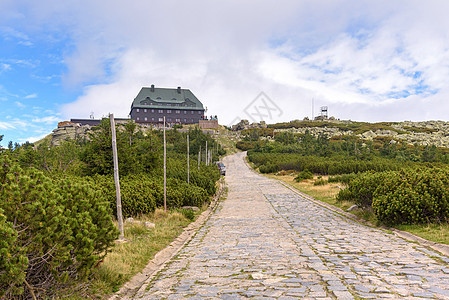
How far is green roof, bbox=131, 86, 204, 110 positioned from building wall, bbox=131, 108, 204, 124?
117 centimetres

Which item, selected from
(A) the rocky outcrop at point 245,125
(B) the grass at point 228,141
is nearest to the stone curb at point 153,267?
(B) the grass at point 228,141

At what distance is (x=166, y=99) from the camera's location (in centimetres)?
10100

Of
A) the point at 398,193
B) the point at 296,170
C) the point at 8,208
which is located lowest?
the point at 296,170

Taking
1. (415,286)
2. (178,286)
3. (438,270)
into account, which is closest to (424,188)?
(438,270)

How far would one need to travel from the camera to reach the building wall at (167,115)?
96.8 metres

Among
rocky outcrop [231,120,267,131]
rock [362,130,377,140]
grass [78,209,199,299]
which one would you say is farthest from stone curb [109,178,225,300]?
rocky outcrop [231,120,267,131]

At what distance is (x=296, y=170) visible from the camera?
43.7 metres

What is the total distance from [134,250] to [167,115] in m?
95.3

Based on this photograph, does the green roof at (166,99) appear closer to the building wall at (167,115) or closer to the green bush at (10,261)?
the building wall at (167,115)

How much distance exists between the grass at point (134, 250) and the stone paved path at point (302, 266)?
0.55 m

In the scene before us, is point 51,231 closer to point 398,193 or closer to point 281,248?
point 281,248

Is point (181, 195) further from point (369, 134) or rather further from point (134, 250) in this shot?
point (369, 134)

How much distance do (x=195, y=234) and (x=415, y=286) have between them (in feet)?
22.5

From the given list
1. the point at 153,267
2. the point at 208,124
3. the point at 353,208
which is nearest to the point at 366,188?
the point at 353,208
